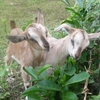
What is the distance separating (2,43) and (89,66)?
314 centimetres

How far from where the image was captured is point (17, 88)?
429 centimetres

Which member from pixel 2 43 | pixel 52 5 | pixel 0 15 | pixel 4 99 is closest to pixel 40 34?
pixel 4 99

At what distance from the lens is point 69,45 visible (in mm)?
3449

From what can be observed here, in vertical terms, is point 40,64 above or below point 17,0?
below

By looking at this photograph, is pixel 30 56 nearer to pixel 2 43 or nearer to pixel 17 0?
pixel 2 43

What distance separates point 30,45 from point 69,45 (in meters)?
0.48

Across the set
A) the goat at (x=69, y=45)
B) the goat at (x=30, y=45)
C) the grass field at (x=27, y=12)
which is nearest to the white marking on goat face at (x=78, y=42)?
the goat at (x=69, y=45)

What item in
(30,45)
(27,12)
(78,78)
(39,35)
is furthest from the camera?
(27,12)

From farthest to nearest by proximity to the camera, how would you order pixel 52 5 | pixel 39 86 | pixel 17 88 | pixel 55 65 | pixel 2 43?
1. pixel 52 5
2. pixel 2 43
3. pixel 17 88
4. pixel 55 65
5. pixel 39 86

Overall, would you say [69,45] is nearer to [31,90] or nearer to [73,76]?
[73,76]

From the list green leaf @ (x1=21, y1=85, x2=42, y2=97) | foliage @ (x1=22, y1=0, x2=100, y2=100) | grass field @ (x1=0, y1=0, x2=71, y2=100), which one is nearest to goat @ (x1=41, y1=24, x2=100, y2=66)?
foliage @ (x1=22, y1=0, x2=100, y2=100)

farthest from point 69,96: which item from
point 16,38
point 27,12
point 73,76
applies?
point 27,12

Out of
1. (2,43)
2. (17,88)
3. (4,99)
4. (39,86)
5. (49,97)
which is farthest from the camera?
(2,43)

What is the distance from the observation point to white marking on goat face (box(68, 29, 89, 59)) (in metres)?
3.22
